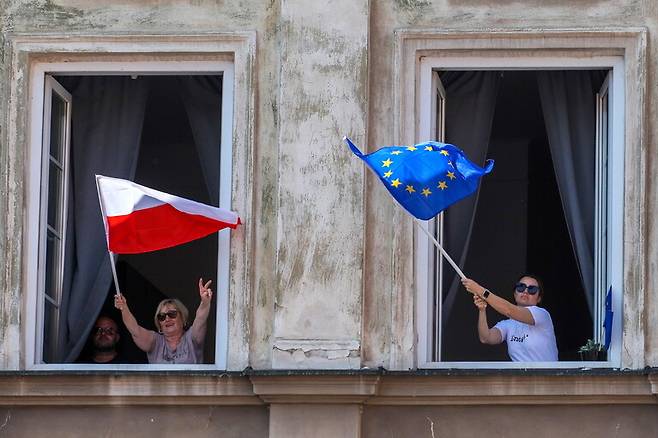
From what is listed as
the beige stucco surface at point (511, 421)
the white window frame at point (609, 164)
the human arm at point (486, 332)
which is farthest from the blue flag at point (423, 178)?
the beige stucco surface at point (511, 421)

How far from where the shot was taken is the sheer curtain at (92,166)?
16.0 m

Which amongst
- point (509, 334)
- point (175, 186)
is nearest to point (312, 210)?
point (509, 334)

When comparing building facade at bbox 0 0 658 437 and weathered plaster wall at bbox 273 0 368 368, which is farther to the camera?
weathered plaster wall at bbox 273 0 368 368

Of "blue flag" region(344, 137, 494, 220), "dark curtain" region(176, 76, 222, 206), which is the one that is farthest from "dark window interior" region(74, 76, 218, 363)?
"blue flag" region(344, 137, 494, 220)

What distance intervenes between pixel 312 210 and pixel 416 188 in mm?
844

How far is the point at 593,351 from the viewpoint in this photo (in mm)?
15289

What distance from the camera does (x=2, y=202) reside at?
15609 mm

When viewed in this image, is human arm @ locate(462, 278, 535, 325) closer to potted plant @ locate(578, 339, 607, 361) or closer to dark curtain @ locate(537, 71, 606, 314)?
potted plant @ locate(578, 339, 607, 361)

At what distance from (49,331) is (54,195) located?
3.21 ft

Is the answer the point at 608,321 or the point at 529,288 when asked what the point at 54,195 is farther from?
the point at 608,321

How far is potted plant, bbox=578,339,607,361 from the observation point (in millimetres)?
15242

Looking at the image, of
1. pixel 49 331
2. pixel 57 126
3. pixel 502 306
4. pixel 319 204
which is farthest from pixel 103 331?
pixel 502 306

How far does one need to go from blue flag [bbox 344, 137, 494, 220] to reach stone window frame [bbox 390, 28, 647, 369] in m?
0.53

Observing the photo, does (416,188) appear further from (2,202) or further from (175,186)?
(175,186)
